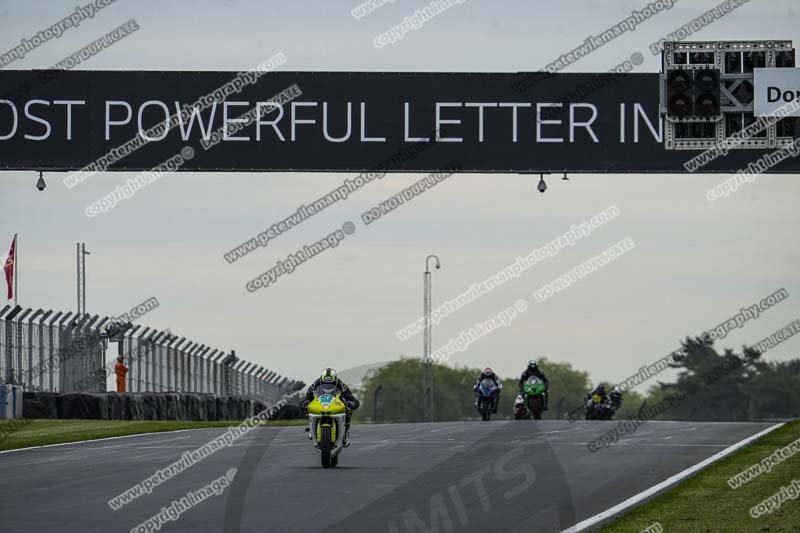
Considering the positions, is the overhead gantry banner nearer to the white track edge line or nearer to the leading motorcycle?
the white track edge line

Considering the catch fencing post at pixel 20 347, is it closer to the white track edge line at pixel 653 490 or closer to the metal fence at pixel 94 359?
the metal fence at pixel 94 359

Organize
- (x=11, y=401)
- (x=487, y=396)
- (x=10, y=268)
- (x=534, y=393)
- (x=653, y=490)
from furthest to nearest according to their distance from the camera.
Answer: (x=10, y=268) → (x=487, y=396) → (x=534, y=393) → (x=11, y=401) → (x=653, y=490)

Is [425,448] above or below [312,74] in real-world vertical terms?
below

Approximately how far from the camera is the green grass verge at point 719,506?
492 inches

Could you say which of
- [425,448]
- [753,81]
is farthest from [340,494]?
[753,81]

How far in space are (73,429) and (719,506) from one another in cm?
1786

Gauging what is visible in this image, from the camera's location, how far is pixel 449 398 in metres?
189

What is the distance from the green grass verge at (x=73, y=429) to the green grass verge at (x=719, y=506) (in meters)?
11.5

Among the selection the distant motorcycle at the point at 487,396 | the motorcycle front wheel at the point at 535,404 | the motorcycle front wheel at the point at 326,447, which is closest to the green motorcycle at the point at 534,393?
the motorcycle front wheel at the point at 535,404

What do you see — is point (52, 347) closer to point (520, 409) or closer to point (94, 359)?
point (94, 359)

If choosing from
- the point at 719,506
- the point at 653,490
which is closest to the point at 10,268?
the point at 653,490

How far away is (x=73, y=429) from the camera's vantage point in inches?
1155

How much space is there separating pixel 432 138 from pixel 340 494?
534 inches

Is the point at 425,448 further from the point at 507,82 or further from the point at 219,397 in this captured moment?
Answer: the point at 219,397
